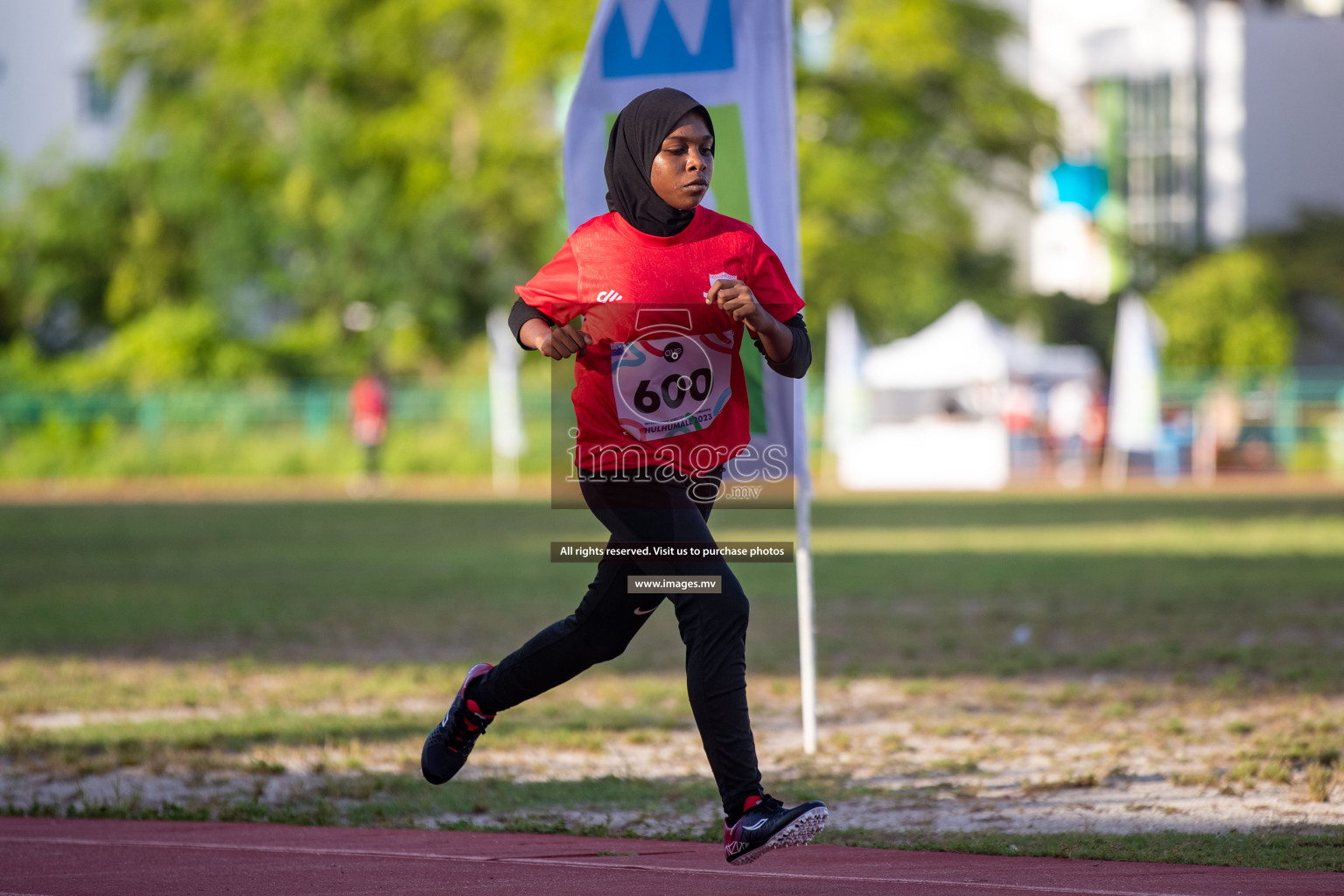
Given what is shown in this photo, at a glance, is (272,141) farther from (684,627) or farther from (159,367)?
A: (684,627)

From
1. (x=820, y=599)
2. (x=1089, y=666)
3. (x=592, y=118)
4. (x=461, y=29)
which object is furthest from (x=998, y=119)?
(x=592, y=118)

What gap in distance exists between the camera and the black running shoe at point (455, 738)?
4852 mm

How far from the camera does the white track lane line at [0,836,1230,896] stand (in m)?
4.13

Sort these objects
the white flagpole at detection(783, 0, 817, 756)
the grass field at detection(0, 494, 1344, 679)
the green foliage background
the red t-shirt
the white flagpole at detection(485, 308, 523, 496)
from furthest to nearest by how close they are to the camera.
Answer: the green foliage background < the white flagpole at detection(485, 308, 523, 496) < the grass field at detection(0, 494, 1344, 679) < the white flagpole at detection(783, 0, 817, 756) < the red t-shirt

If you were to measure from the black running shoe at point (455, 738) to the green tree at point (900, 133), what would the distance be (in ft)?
99.0

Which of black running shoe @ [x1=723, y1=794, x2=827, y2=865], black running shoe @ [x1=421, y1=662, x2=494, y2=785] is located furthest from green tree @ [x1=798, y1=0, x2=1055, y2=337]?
black running shoe @ [x1=723, y1=794, x2=827, y2=865]

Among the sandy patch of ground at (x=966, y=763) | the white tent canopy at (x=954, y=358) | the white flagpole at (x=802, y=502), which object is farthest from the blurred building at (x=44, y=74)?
the white flagpole at (x=802, y=502)

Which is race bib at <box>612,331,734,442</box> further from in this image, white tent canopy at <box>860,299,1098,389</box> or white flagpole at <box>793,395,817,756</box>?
white tent canopy at <box>860,299,1098,389</box>

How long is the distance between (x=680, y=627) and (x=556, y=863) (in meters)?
0.76

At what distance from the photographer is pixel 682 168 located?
4.27 meters

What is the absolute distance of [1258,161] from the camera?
65.4 meters

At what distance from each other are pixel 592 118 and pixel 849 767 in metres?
2.67

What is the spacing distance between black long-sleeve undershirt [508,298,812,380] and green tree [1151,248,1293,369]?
142ft

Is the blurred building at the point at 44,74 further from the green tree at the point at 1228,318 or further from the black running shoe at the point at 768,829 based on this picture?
the black running shoe at the point at 768,829
